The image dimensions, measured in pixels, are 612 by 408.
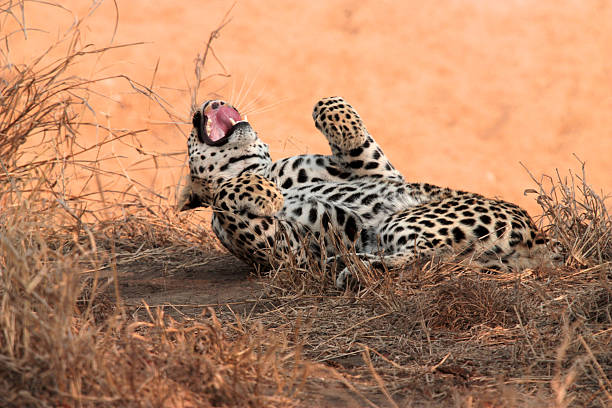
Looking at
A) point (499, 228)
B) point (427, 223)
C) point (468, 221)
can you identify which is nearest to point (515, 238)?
point (499, 228)

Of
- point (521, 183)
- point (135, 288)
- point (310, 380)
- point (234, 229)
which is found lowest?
point (310, 380)

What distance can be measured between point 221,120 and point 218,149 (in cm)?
26

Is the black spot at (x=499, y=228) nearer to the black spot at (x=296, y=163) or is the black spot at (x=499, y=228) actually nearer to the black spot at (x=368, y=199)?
the black spot at (x=368, y=199)

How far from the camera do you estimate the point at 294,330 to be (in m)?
3.58

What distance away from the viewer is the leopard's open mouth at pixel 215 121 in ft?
18.2

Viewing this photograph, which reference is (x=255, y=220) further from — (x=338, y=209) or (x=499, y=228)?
(x=499, y=228)

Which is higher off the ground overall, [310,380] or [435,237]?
[435,237]

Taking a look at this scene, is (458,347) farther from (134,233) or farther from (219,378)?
(134,233)

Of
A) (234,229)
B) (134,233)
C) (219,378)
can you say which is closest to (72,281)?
(219,378)

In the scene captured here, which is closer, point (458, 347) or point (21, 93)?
point (458, 347)

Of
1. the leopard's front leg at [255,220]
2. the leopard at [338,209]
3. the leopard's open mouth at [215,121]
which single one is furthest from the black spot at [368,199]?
the leopard's open mouth at [215,121]

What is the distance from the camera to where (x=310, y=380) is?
2.92 meters

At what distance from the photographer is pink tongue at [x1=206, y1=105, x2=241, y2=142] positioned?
5.61 meters

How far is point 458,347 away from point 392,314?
1.39 feet
